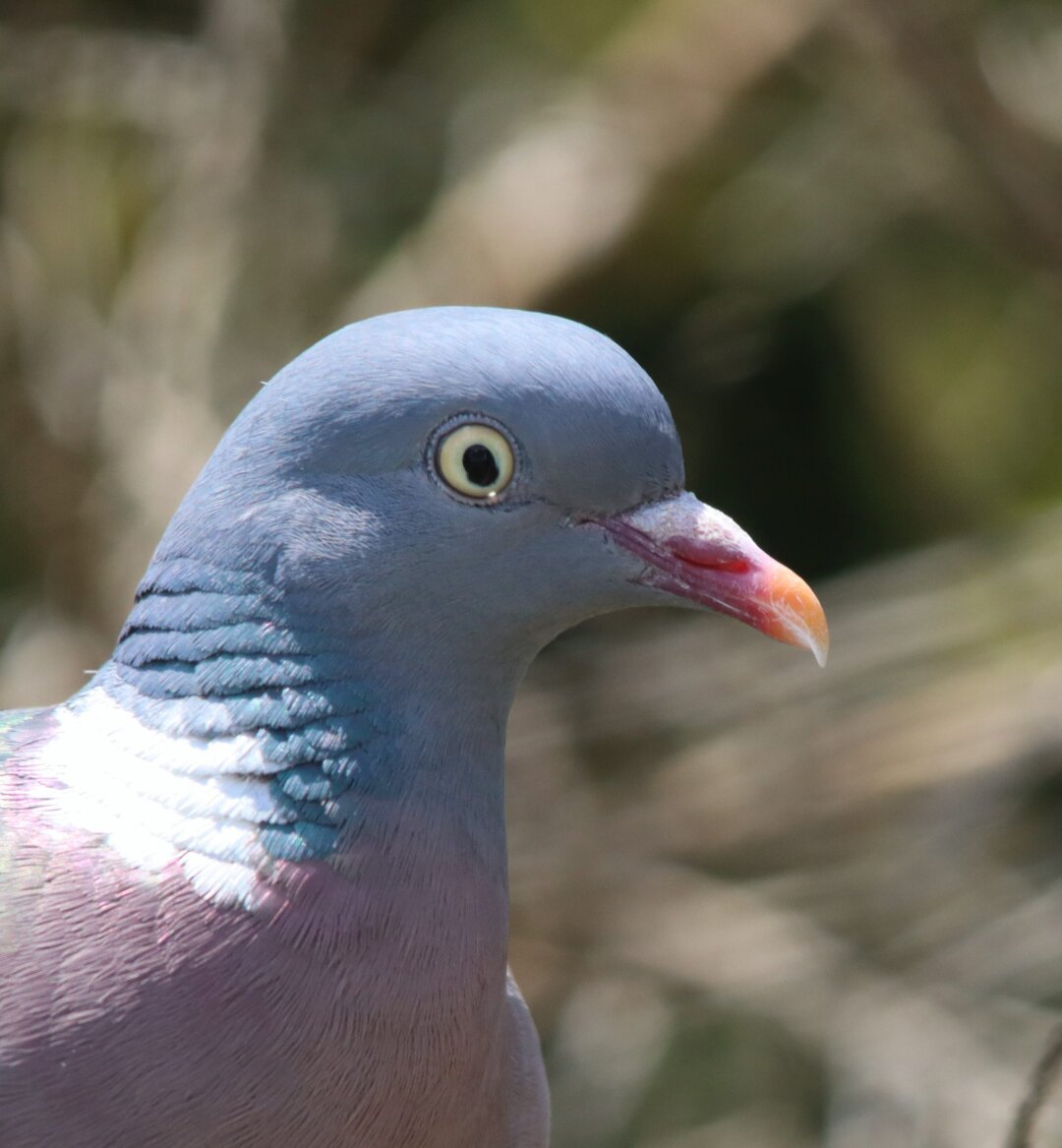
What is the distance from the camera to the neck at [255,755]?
1.87 metres

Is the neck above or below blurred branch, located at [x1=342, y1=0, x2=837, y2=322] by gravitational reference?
below

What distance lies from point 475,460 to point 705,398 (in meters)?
4.02

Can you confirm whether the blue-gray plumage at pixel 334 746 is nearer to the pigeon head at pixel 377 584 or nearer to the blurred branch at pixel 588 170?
the pigeon head at pixel 377 584

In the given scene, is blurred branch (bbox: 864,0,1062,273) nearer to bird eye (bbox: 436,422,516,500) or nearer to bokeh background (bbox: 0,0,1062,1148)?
bokeh background (bbox: 0,0,1062,1148)

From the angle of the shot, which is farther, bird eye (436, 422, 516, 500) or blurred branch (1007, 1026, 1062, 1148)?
blurred branch (1007, 1026, 1062, 1148)

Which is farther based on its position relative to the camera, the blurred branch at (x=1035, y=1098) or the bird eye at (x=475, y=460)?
the blurred branch at (x=1035, y=1098)

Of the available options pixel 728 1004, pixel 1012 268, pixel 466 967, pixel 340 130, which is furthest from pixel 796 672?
pixel 466 967

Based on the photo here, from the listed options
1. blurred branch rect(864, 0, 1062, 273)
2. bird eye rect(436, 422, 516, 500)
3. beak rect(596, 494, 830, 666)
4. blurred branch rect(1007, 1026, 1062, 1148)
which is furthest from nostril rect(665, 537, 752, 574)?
blurred branch rect(864, 0, 1062, 273)

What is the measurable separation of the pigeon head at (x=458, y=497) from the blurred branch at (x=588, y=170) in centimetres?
343

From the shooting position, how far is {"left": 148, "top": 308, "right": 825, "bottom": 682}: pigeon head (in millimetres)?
1920

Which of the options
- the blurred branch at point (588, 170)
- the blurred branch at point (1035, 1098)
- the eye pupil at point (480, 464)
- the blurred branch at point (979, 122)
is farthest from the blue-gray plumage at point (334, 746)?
the blurred branch at point (588, 170)

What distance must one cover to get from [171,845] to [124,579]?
3.25 meters

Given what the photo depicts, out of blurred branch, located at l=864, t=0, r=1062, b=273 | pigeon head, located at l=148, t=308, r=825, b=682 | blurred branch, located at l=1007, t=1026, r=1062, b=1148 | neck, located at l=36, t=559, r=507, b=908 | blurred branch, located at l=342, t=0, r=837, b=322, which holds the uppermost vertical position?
blurred branch, located at l=342, t=0, r=837, b=322

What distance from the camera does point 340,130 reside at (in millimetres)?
6113
